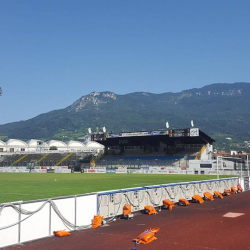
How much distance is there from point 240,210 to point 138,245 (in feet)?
36.0

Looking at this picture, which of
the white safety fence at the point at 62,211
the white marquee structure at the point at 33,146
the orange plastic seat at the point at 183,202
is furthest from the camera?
the white marquee structure at the point at 33,146

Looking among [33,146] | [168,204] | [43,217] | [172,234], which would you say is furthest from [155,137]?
[33,146]

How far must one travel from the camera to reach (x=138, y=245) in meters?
12.9

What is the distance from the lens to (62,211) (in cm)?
1499

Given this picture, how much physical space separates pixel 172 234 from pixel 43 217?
556cm

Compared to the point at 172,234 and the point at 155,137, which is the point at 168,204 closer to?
the point at 172,234

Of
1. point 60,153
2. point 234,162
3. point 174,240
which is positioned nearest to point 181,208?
point 174,240

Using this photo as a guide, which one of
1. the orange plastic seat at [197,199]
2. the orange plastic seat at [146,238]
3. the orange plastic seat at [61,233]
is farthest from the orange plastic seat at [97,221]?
the orange plastic seat at [197,199]

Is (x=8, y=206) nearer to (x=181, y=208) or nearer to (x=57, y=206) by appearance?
(x=57, y=206)

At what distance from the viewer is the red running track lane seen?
1274 cm

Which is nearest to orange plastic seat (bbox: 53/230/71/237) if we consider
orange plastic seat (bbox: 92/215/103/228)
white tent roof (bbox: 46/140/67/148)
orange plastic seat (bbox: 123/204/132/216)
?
orange plastic seat (bbox: 92/215/103/228)

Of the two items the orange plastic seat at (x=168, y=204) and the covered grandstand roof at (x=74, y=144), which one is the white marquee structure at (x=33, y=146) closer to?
the covered grandstand roof at (x=74, y=144)

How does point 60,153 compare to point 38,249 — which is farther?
point 60,153

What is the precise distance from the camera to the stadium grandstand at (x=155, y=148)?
277 feet
